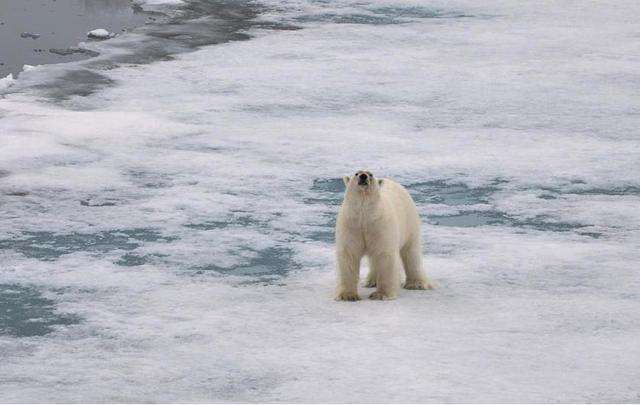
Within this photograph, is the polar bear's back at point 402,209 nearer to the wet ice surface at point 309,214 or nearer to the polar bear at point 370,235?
the polar bear at point 370,235

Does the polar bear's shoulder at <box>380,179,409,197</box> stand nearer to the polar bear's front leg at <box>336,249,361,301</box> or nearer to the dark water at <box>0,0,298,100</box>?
the polar bear's front leg at <box>336,249,361,301</box>

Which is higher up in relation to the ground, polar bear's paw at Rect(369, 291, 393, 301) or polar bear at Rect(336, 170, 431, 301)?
polar bear at Rect(336, 170, 431, 301)

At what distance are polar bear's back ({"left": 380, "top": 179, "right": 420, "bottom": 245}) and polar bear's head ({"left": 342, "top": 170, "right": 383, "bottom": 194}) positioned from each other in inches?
8.0

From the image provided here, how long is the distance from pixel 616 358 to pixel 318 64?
30.1ft

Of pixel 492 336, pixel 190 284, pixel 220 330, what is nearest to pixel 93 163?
pixel 190 284

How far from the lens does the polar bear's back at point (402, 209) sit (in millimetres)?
6660

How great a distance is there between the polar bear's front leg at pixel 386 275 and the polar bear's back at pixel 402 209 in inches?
9.1

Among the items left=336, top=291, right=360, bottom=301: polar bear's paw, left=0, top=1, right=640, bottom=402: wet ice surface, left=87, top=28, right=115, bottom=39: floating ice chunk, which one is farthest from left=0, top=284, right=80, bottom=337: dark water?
left=87, top=28, right=115, bottom=39: floating ice chunk

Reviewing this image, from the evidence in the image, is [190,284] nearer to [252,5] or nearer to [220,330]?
[220,330]

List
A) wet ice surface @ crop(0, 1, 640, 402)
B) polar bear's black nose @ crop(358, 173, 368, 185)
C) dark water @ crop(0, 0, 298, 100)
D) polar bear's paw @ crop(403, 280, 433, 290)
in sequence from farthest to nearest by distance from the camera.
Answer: dark water @ crop(0, 0, 298, 100) → polar bear's paw @ crop(403, 280, 433, 290) → polar bear's black nose @ crop(358, 173, 368, 185) → wet ice surface @ crop(0, 1, 640, 402)

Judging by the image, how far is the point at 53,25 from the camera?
17.2 meters

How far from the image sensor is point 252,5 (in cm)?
1866

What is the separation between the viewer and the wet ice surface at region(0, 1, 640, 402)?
5.55 metres

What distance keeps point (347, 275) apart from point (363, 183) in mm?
505
